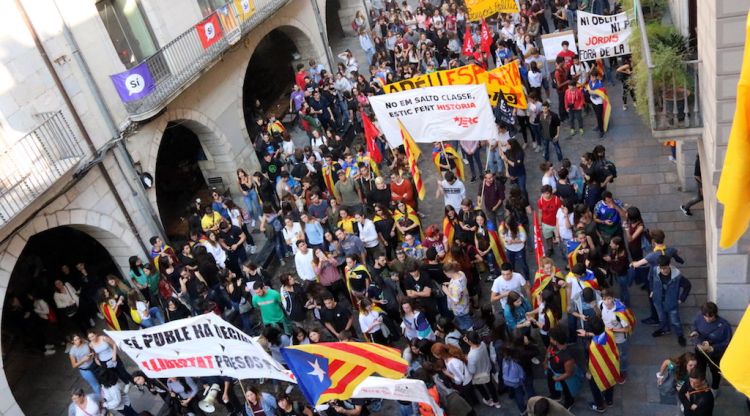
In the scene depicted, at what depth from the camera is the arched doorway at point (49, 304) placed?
15.1 metres

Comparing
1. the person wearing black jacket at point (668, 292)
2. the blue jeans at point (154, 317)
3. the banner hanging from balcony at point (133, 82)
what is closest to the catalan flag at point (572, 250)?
the person wearing black jacket at point (668, 292)

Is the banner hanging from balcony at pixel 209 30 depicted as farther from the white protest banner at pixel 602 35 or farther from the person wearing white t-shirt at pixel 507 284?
the person wearing white t-shirt at pixel 507 284

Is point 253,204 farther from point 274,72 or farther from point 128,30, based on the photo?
point 274,72

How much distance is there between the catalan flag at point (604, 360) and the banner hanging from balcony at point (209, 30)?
12.9 m

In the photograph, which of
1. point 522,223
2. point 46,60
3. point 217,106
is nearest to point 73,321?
point 46,60

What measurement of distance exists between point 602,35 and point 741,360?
13227 millimetres

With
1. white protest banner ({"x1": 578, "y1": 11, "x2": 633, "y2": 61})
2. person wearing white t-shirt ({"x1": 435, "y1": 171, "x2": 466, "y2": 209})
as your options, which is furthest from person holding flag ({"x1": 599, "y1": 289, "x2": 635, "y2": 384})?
white protest banner ({"x1": 578, "y1": 11, "x2": 633, "y2": 61})

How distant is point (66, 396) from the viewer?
1466 centimetres

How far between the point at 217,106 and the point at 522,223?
33.5ft

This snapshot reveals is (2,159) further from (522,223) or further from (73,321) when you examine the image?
(522,223)

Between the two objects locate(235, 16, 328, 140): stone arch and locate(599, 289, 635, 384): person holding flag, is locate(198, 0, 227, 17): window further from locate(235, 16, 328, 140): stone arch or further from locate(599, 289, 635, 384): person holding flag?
locate(599, 289, 635, 384): person holding flag

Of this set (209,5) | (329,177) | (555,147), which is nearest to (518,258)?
(555,147)

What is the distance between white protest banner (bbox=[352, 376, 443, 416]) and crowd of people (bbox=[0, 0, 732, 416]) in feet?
2.61

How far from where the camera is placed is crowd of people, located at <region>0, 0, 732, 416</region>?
9781mm
